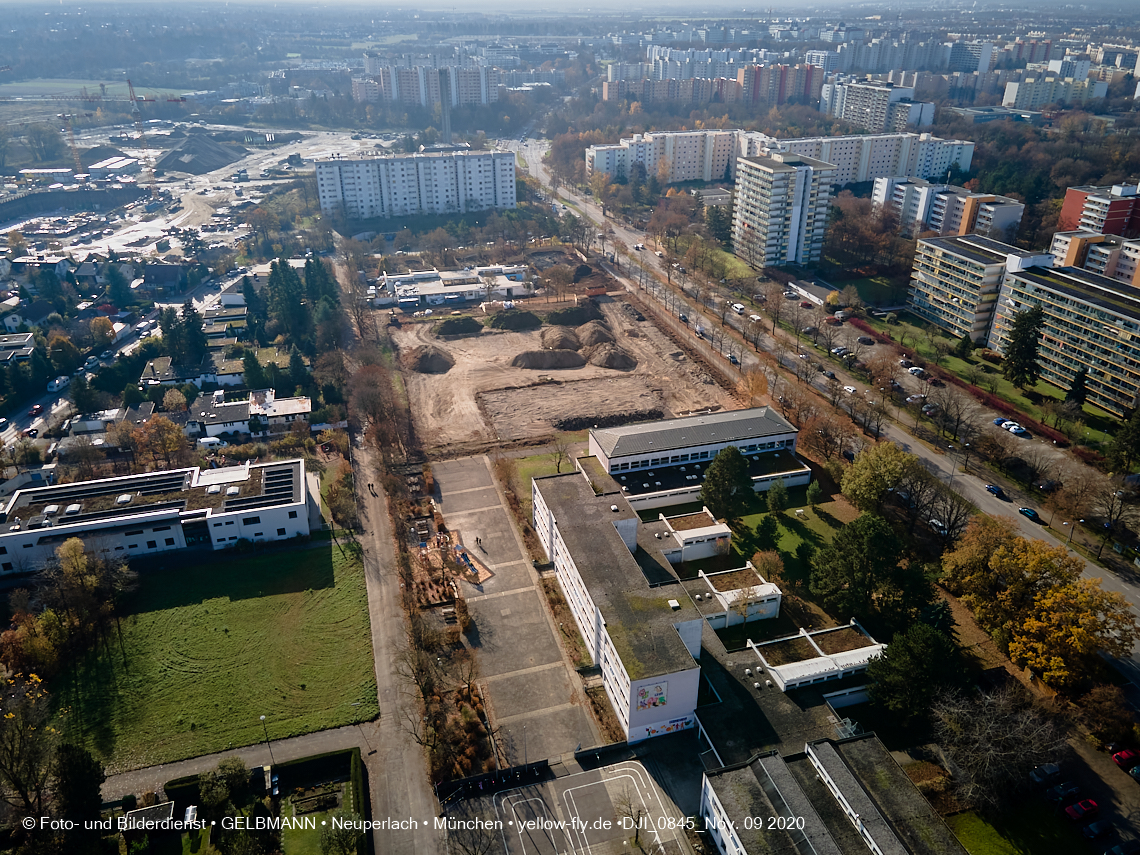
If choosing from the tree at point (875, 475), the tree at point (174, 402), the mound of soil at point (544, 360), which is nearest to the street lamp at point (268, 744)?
the tree at point (875, 475)

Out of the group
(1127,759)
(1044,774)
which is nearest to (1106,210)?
(1127,759)

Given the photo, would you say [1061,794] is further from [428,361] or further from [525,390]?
[428,361]

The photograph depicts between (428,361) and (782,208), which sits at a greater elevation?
(782,208)

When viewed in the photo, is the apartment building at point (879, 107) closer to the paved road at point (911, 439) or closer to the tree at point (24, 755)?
the paved road at point (911, 439)

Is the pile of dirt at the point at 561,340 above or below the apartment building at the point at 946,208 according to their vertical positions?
below

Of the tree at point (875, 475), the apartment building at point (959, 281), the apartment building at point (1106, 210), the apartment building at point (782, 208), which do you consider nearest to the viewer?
the tree at point (875, 475)
